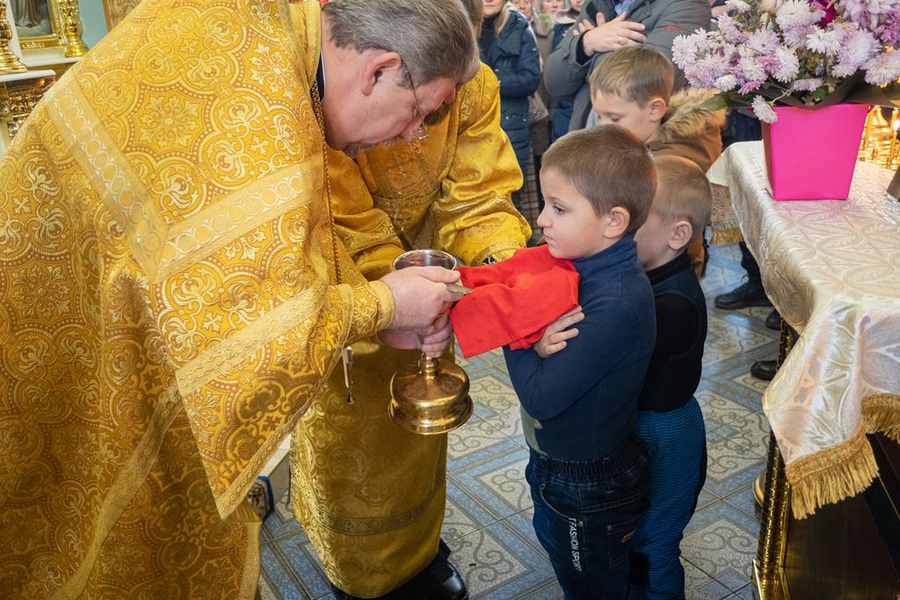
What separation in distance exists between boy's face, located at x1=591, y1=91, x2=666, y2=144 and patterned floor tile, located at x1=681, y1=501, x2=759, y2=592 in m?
1.38

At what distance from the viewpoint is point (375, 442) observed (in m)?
2.23

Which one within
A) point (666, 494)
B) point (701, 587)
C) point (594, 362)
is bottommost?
point (701, 587)

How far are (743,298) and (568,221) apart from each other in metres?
3.17

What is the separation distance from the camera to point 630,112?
3.07 meters

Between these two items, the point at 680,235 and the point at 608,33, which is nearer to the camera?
the point at 680,235

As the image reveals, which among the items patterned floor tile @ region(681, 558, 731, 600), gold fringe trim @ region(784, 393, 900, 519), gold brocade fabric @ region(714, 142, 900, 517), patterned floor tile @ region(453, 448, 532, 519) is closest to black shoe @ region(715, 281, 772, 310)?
patterned floor tile @ region(453, 448, 532, 519)

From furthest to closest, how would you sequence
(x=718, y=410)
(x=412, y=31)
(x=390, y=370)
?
(x=718, y=410) < (x=390, y=370) < (x=412, y=31)

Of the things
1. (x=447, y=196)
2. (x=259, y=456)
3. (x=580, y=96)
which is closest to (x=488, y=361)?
(x=580, y=96)

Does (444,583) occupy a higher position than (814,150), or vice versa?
(814,150)

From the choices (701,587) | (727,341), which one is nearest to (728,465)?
(701,587)

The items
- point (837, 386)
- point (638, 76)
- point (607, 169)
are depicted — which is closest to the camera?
point (837, 386)

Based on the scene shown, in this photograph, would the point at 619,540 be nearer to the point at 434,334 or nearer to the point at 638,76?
the point at 434,334

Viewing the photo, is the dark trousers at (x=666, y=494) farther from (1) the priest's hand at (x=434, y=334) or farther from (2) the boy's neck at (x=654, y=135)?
(2) the boy's neck at (x=654, y=135)

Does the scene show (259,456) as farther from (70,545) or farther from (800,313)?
(800,313)
